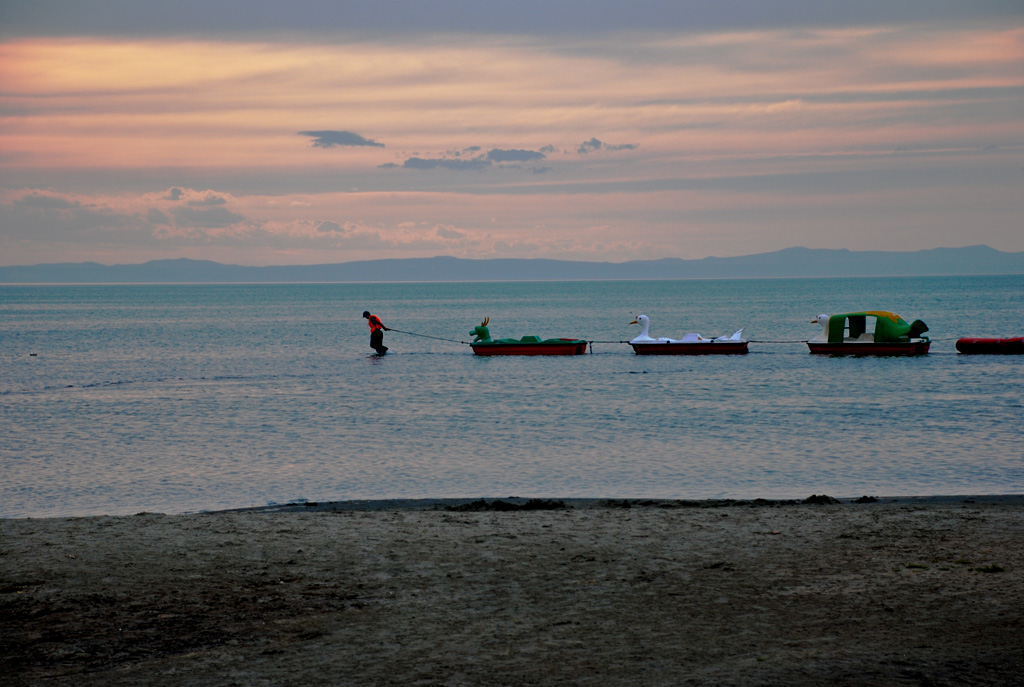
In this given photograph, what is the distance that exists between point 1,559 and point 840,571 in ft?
26.7

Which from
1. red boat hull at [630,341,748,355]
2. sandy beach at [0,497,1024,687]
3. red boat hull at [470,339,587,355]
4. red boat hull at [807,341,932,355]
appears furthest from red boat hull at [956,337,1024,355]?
sandy beach at [0,497,1024,687]

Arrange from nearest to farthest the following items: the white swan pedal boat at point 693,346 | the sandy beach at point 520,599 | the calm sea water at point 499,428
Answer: the sandy beach at point 520,599 < the calm sea water at point 499,428 < the white swan pedal boat at point 693,346

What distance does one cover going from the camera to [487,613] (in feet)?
25.3

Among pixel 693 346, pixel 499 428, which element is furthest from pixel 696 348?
pixel 499 428

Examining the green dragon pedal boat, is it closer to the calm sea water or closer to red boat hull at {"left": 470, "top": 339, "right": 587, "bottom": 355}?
red boat hull at {"left": 470, "top": 339, "right": 587, "bottom": 355}

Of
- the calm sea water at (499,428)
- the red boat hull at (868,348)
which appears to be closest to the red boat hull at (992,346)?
the calm sea water at (499,428)

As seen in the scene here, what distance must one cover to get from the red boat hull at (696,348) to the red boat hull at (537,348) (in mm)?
3397

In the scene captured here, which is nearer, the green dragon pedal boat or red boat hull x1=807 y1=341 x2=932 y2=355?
red boat hull x1=807 y1=341 x2=932 y2=355

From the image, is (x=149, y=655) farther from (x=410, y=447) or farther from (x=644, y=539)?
(x=410, y=447)

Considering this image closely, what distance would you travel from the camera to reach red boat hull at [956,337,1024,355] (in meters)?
45.2

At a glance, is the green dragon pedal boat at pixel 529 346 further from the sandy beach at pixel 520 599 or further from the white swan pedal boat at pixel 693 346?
the sandy beach at pixel 520 599

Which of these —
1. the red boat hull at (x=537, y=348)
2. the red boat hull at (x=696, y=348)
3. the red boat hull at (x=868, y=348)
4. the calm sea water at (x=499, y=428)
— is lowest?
the calm sea water at (x=499, y=428)

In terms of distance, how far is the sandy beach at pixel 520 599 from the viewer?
633 centimetres

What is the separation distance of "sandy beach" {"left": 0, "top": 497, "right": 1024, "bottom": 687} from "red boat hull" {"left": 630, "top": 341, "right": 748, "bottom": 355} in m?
33.3
